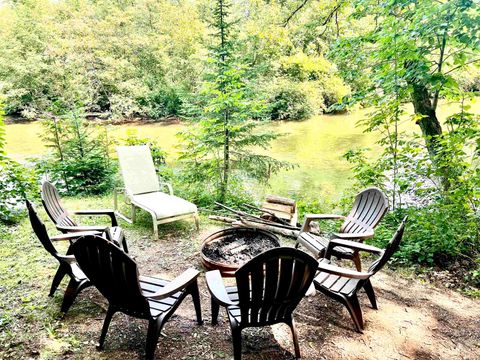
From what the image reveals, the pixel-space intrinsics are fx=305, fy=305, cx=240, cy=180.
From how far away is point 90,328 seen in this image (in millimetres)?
2355

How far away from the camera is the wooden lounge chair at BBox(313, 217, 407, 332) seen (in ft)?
7.48

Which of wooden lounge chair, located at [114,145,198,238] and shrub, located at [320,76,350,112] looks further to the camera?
shrub, located at [320,76,350,112]

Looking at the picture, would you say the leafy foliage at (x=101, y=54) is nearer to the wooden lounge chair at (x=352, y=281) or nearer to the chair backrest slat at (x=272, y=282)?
the wooden lounge chair at (x=352, y=281)

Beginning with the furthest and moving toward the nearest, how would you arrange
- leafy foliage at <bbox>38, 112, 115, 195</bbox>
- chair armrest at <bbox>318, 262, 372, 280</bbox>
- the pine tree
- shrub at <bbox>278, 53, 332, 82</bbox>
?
1. shrub at <bbox>278, 53, 332, 82</bbox>
2. leafy foliage at <bbox>38, 112, 115, 195</bbox>
3. the pine tree
4. chair armrest at <bbox>318, 262, 372, 280</bbox>

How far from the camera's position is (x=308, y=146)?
11.3 meters

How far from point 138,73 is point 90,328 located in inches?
589

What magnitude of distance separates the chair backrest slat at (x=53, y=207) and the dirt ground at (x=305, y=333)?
1.94 ft

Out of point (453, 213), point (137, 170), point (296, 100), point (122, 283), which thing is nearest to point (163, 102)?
point (296, 100)

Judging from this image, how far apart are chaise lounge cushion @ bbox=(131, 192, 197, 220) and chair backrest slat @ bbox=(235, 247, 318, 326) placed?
2.45m

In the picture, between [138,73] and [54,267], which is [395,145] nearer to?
[54,267]

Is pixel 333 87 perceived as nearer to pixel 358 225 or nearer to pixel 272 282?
pixel 358 225

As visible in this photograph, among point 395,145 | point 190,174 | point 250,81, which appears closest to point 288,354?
point 395,145

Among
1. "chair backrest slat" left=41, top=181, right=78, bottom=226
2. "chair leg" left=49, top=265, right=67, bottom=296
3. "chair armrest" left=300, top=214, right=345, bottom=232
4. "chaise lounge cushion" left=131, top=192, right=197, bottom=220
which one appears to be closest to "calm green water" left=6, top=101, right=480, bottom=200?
"chaise lounge cushion" left=131, top=192, right=197, bottom=220

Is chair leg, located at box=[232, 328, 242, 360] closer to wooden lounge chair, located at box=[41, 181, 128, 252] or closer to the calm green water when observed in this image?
wooden lounge chair, located at box=[41, 181, 128, 252]
